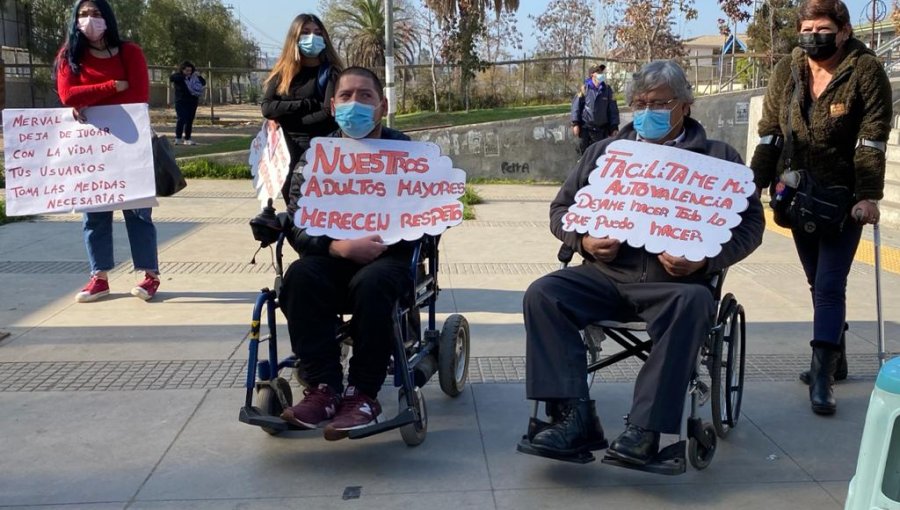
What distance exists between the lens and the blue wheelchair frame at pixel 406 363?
3367mm

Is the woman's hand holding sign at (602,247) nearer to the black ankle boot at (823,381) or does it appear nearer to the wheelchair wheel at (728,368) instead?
the wheelchair wheel at (728,368)

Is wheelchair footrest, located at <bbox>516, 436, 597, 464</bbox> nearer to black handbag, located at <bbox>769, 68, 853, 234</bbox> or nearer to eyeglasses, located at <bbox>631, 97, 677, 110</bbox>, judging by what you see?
eyeglasses, located at <bbox>631, 97, 677, 110</bbox>

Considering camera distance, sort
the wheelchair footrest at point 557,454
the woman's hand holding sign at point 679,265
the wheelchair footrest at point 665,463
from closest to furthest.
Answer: the wheelchair footrest at point 665,463, the wheelchair footrest at point 557,454, the woman's hand holding sign at point 679,265

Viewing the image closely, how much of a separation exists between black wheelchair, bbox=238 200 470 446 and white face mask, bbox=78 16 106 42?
253 centimetres

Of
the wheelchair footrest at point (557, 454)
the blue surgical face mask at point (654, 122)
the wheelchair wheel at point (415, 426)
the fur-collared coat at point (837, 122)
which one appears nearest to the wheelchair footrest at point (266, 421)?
the wheelchair wheel at point (415, 426)

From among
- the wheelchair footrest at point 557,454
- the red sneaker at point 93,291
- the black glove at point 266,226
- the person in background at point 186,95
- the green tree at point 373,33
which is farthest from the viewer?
the green tree at point 373,33

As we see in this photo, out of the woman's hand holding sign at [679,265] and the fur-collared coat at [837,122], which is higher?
the fur-collared coat at [837,122]

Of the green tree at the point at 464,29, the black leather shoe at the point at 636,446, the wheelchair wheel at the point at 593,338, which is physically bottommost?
the black leather shoe at the point at 636,446

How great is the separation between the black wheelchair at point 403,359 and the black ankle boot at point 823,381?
5.40 feet

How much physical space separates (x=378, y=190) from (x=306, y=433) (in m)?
1.11

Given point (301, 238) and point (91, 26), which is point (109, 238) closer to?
point (91, 26)

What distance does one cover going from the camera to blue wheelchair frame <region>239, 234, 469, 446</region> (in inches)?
133

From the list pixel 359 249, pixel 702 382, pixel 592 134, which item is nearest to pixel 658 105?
pixel 702 382

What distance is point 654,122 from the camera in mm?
3553
